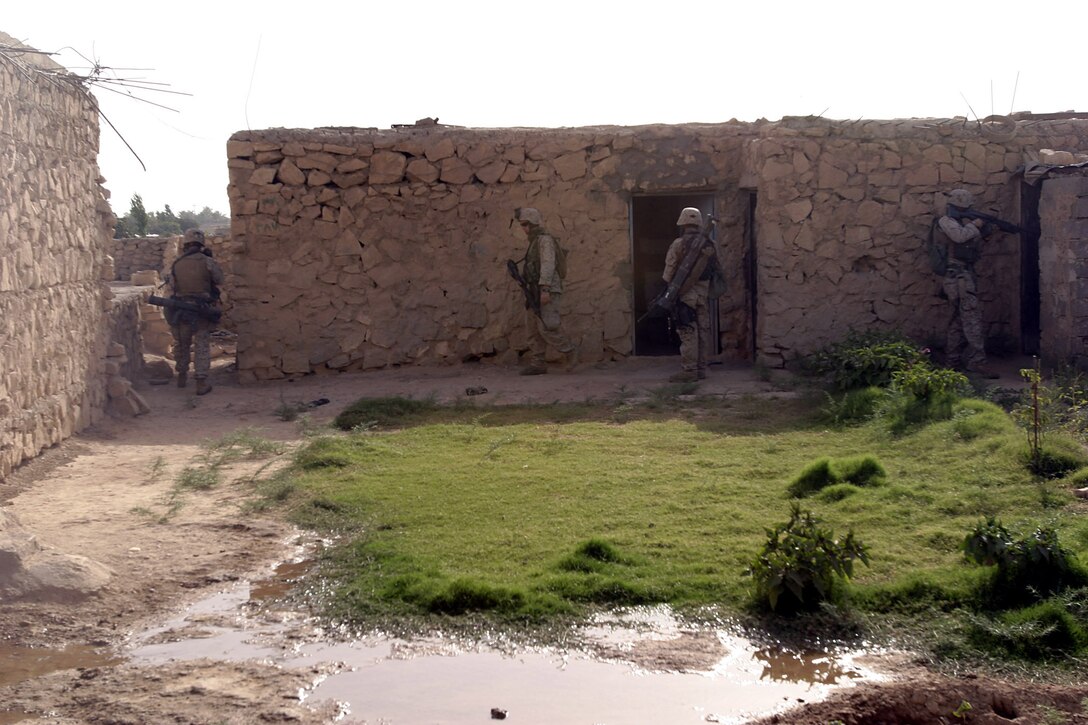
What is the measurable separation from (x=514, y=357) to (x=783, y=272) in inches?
115

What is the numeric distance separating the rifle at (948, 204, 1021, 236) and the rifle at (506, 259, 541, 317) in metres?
4.06

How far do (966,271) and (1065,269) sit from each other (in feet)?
2.84

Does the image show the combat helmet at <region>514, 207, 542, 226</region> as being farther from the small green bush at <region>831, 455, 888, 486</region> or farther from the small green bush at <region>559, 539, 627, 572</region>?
the small green bush at <region>559, 539, 627, 572</region>

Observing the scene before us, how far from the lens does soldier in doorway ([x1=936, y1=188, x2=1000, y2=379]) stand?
34.3ft

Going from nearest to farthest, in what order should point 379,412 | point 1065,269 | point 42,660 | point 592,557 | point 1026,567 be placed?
point 42,660
point 1026,567
point 592,557
point 379,412
point 1065,269

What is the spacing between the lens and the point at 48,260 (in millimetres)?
8258

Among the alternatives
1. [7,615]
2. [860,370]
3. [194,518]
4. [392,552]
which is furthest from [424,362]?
[7,615]

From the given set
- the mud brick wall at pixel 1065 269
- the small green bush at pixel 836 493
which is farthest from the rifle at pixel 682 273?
the small green bush at pixel 836 493

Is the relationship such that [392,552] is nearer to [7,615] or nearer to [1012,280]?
[7,615]

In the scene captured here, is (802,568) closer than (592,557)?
Yes

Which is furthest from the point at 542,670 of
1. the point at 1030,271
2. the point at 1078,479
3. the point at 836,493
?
the point at 1030,271

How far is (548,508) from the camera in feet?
21.1

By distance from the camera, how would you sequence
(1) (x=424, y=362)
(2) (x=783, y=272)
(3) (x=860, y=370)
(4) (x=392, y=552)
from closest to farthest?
(4) (x=392, y=552)
(3) (x=860, y=370)
(2) (x=783, y=272)
(1) (x=424, y=362)

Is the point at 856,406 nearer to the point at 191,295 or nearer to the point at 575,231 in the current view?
the point at 575,231
